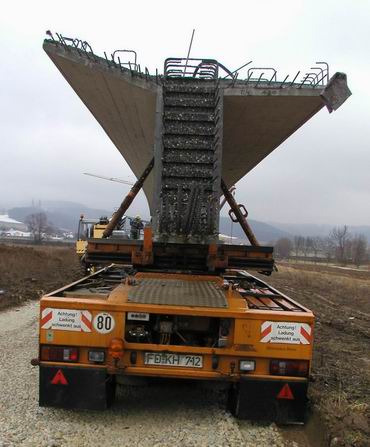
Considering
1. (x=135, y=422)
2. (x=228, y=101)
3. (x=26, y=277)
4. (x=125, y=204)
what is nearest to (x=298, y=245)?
(x=26, y=277)

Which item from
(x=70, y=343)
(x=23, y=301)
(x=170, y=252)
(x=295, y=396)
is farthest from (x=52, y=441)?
(x=23, y=301)

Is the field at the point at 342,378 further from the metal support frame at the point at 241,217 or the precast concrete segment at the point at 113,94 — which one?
the precast concrete segment at the point at 113,94

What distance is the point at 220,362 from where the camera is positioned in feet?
16.8

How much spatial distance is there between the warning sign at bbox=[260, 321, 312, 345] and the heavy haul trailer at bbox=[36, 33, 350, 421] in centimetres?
1

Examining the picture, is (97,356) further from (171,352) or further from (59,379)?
(171,352)

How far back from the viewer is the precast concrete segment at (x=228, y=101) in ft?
25.4

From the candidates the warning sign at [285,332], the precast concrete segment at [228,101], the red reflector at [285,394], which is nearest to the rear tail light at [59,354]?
the warning sign at [285,332]

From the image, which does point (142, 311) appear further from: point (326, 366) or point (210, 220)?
point (326, 366)

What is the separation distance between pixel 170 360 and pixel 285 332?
1.16 m

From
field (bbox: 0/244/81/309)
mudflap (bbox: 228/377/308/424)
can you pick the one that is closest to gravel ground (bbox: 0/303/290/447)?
mudflap (bbox: 228/377/308/424)

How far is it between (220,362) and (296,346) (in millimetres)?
761

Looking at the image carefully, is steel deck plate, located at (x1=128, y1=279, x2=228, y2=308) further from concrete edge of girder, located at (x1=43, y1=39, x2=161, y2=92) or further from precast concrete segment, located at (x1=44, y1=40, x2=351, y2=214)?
concrete edge of girder, located at (x1=43, y1=39, x2=161, y2=92)

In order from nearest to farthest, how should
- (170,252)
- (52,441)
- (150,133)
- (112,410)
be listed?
(52,441), (112,410), (170,252), (150,133)

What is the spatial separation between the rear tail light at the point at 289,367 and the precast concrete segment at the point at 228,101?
3.26 meters
